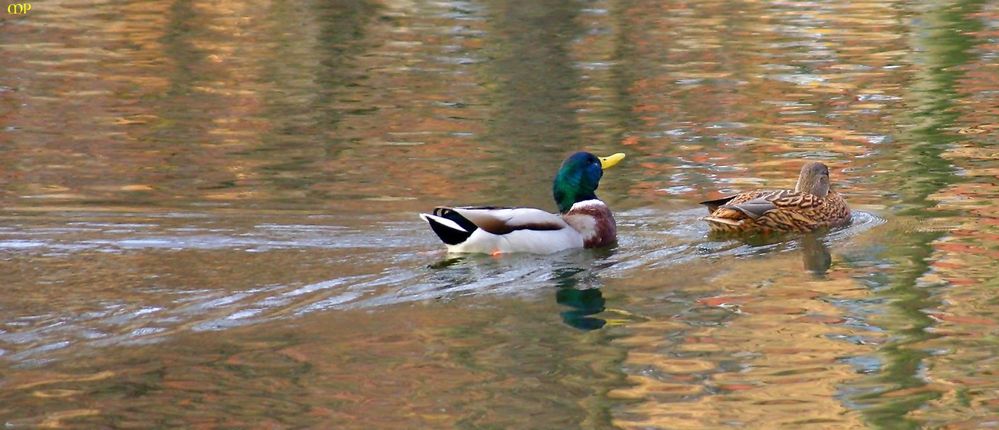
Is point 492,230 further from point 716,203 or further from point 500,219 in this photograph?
point 716,203

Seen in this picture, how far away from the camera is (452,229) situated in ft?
36.7

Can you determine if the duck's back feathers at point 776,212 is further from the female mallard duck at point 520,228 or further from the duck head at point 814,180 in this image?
the female mallard duck at point 520,228

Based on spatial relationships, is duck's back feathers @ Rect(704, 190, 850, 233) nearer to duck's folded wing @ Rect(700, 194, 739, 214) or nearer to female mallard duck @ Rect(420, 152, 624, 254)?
duck's folded wing @ Rect(700, 194, 739, 214)

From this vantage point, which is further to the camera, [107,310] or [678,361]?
[107,310]

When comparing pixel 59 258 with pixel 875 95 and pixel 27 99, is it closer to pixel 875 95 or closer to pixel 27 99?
pixel 27 99


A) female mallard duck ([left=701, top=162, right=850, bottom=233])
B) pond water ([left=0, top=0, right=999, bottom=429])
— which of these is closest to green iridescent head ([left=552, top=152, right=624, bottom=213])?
pond water ([left=0, top=0, right=999, bottom=429])

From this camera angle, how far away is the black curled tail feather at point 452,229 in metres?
11.2

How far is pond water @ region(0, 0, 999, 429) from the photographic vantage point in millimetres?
7926

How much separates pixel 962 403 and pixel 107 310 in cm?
460

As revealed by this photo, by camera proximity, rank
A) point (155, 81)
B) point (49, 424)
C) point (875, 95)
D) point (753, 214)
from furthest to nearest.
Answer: point (155, 81) → point (875, 95) → point (753, 214) → point (49, 424)

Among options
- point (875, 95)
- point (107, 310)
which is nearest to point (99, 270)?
point (107, 310)

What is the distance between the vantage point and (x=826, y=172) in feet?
41.5

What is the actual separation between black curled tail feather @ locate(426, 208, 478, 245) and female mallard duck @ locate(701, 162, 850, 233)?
5.99ft

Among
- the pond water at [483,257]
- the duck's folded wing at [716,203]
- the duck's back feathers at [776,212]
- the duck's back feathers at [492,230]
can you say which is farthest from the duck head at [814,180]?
the duck's back feathers at [492,230]
